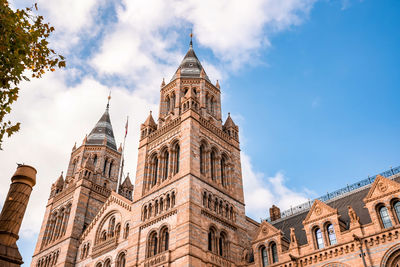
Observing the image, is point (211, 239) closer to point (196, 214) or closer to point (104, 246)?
point (196, 214)

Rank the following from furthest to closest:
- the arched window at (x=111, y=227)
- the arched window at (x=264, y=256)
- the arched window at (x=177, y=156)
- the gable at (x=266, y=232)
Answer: the arched window at (x=111, y=227) < the arched window at (x=177, y=156) < the gable at (x=266, y=232) < the arched window at (x=264, y=256)

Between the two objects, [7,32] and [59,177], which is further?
[59,177]

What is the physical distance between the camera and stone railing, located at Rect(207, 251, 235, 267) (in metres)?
29.5

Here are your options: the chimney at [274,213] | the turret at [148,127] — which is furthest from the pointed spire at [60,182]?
the chimney at [274,213]

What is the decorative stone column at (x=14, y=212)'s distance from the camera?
43.7ft

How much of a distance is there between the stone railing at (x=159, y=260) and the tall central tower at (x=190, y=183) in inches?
3.1

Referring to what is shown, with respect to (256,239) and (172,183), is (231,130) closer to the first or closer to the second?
(172,183)

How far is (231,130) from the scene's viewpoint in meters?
41.5

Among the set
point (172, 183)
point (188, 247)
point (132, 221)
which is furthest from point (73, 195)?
point (188, 247)

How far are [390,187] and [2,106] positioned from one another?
24.6 meters

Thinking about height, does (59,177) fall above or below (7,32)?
above

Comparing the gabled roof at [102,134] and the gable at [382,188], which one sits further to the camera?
the gabled roof at [102,134]

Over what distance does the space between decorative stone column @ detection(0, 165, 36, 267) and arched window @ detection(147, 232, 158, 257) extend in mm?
18017

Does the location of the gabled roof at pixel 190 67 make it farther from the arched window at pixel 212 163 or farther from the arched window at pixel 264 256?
the arched window at pixel 264 256
